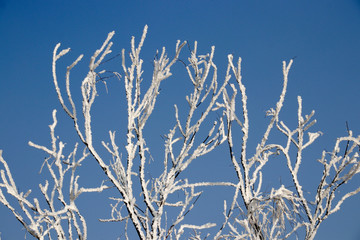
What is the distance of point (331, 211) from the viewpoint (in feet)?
9.53

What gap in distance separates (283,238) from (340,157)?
1050 mm

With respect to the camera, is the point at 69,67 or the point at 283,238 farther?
the point at 283,238

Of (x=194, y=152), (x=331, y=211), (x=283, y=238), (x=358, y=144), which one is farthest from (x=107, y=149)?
(x=358, y=144)

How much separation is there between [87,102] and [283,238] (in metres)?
2.16

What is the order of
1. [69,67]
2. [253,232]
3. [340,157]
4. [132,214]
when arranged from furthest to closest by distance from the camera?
[340,157], [253,232], [132,214], [69,67]

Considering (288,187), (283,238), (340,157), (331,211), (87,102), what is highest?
(87,102)

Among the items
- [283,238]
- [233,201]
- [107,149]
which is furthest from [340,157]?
[107,149]

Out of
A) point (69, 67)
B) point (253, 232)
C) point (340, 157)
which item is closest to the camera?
point (69, 67)

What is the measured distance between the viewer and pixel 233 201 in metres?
2.88

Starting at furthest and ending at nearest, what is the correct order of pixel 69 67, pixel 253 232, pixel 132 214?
pixel 253 232
pixel 132 214
pixel 69 67

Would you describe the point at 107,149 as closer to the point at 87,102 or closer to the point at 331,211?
the point at 87,102

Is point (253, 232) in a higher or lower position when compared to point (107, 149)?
lower

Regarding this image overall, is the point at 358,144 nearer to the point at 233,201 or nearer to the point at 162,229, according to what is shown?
the point at 233,201

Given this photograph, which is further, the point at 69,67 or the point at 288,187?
the point at 288,187
